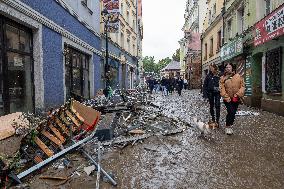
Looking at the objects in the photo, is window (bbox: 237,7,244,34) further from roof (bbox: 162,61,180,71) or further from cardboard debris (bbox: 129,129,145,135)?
roof (bbox: 162,61,180,71)

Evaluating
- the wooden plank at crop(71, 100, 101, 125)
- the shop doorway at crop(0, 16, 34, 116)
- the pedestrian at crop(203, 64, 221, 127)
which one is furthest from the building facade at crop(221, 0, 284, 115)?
the shop doorway at crop(0, 16, 34, 116)

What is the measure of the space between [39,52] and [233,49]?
11690mm

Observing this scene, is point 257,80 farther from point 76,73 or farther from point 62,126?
point 62,126

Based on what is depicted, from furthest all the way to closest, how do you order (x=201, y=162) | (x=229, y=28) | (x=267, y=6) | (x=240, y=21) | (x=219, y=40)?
(x=219, y=40)
(x=229, y=28)
(x=240, y=21)
(x=267, y=6)
(x=201, y=162)

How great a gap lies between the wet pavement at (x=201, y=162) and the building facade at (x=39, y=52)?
365 centimetres

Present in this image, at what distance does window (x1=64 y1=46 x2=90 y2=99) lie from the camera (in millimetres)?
12359

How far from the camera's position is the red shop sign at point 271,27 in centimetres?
1022

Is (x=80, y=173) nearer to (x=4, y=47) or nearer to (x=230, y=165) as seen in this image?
(x=230, y=165)

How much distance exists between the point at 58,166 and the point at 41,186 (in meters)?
0.78

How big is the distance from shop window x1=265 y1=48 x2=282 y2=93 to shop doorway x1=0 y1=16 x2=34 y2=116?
28.8 feet

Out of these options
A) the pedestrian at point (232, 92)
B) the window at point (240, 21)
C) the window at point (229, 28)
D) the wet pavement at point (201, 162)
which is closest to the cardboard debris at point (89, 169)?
the wet pavement at point (201, 162)

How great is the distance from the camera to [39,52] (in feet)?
29.3

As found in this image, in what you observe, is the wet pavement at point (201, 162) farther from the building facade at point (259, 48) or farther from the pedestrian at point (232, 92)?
the building facade at point (259, 48)

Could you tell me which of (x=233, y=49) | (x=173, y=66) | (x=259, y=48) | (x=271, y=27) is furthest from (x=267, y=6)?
(x=173, y=66)
